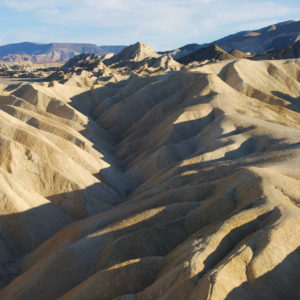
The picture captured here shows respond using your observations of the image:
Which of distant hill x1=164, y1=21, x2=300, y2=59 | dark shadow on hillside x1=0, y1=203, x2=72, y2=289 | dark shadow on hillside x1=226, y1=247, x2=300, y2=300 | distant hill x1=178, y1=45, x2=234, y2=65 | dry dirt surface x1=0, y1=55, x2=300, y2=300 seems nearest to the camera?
dark shadow on hillside x1=226, y1=247, x2=300, y2=300

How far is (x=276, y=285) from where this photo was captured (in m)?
11.5

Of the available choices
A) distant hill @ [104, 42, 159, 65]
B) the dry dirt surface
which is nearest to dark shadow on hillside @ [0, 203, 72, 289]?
the dry dirt surface

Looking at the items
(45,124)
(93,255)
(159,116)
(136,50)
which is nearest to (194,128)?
(159,116)

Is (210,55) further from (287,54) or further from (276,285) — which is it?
(276,285)

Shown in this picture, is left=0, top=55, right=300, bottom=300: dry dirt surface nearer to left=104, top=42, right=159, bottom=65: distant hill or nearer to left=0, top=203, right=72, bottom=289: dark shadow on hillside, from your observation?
left=0, top=203, right=72, bottom=289: dark shadow on hillside

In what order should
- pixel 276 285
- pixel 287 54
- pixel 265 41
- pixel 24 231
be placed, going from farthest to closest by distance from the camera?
1. pixel 265 41
2. pixel 287 54
3. pixel 24 231
4. pixel 276 285

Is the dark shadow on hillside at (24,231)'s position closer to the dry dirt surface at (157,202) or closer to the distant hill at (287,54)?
the dry dirt surface at (157,202)

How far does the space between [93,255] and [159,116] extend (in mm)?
29252

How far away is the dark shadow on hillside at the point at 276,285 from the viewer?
11039 millimetres

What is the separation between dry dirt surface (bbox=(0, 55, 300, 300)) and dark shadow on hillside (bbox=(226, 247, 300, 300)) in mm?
32

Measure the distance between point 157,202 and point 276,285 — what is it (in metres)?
8.88

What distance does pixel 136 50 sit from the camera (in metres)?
145

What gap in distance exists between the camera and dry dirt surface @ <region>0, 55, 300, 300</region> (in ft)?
39.7

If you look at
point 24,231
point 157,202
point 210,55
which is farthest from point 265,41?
point 24,231
